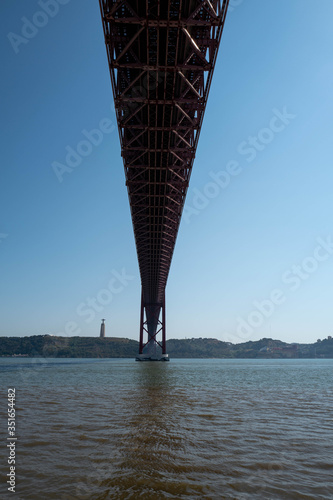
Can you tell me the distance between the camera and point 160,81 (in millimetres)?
14070

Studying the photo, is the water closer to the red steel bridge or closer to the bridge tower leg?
the red steel bridge

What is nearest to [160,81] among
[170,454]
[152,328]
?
[170,454]

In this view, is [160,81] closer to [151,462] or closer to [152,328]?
[151,462]

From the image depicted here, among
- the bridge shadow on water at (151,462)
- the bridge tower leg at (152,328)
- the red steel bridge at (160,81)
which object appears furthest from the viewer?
the bridge tower leg at (152,328)

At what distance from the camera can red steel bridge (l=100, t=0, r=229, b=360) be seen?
11141 millimetres

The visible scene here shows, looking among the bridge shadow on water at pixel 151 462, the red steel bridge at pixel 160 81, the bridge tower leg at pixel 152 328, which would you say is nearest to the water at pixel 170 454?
the bridge shadow on water at pixel 151 462

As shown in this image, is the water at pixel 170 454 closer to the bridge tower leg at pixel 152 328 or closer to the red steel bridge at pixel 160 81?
the red steel bridge at pixel 160 81

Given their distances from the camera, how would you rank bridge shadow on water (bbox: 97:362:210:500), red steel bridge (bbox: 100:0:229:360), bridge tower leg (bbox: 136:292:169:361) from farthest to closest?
1. bridge tower leg (bbox: 136:292:169:361)
2. red steel bridge (bbox: 100:0:229:360)
3. bridge shadow on water (bbox: 97:362:210:500)

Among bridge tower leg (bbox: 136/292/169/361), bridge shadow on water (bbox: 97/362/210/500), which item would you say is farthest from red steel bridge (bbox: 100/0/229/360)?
bridge tower leg (bbox: 136/292/169/361)

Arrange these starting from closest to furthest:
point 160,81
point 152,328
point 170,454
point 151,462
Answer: point 151,462 < point 170,454 < point 160,81 < point 152,328

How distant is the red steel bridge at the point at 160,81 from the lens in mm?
11141

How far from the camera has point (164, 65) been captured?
1280cm

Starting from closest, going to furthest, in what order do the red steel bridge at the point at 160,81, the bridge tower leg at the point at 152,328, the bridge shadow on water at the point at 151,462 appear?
the bridge shadow on water at the point at 151,462 < the red steel bridge at the point at 160,81 < the bridge tower leg at the point at 152,328

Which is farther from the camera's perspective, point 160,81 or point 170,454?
point 160,81
